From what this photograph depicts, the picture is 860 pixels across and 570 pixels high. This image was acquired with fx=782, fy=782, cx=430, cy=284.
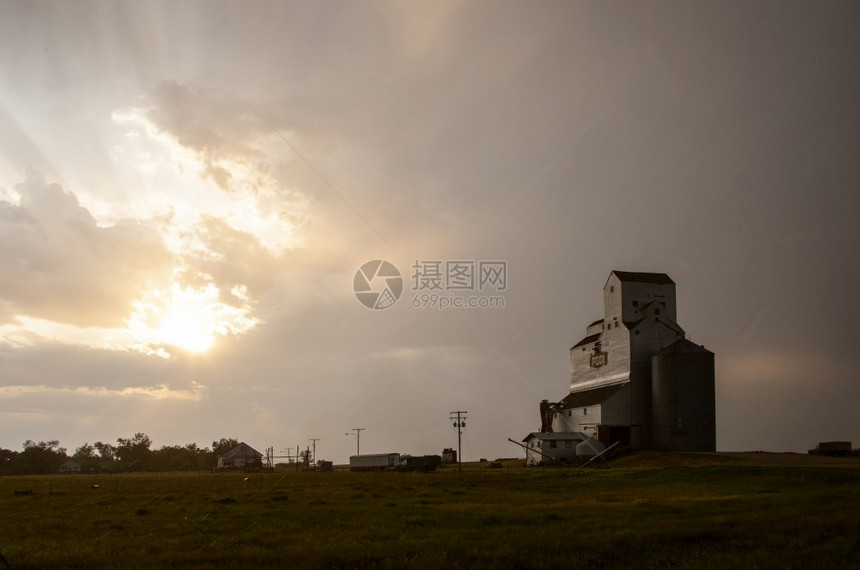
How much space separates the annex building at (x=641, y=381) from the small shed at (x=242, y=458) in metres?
78.2

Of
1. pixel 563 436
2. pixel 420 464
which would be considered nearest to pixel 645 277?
pixel 563 436

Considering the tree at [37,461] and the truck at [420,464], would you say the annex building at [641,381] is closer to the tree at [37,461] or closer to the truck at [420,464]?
the truck at [420,464]

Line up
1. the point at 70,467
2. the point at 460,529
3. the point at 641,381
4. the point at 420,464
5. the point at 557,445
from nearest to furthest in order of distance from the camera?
the point at 460,529, the point at 641,381, the point at 557,445, the point at 420,464, the point at 70,467

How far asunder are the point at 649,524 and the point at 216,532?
15.8 meters

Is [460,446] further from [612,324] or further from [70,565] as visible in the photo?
[70,565]

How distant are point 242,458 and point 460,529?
137728mm

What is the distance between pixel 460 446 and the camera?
104m

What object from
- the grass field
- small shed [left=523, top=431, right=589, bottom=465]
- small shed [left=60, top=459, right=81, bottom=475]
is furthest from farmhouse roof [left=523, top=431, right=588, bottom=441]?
small shed [left=60, top=459, right=81, bottom=475]

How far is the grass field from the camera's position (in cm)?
2205

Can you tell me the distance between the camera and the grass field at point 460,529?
2205cm

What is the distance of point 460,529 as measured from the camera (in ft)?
92.3

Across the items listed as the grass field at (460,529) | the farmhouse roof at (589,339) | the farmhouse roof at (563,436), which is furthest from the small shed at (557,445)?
the grass field at (460,529)

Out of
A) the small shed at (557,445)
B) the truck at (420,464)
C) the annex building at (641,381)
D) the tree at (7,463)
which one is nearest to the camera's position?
the annex building at (641,381)

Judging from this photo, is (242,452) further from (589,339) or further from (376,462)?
(589,339)
